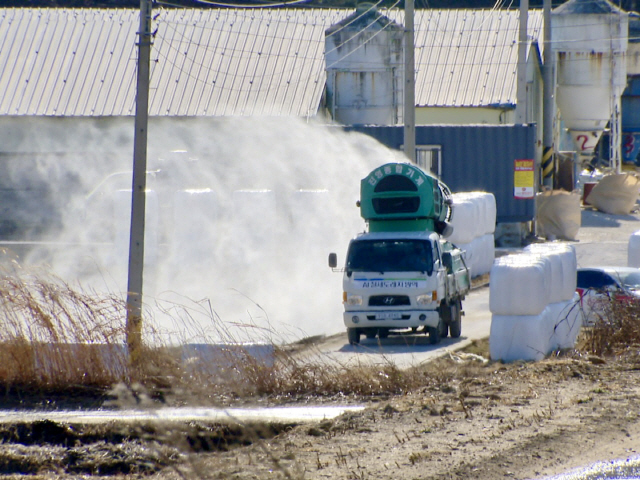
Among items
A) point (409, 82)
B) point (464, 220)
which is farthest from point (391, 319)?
point (464, 220)

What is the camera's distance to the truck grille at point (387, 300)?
50.1 ft

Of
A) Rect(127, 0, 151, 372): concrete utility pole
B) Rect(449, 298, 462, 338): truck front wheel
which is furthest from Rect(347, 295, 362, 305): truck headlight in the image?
Rect(127, 0, 151, 372): concrete utility pole

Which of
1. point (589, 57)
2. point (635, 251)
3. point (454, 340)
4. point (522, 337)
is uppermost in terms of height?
point (589, 57)

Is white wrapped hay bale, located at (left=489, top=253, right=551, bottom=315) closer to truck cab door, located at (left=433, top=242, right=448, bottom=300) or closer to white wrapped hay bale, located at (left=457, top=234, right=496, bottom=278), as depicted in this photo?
truck cab door, located at (left=433, top=242, right=448, bottom=300)

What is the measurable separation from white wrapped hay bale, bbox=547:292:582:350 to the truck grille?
9.42 feet

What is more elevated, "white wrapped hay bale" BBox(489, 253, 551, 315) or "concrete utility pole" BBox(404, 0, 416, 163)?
"concrete utility pole" BBox(404, 0, 416, 163)

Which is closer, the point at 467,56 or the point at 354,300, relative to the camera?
the point at 354,300

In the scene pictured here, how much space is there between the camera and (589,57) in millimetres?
40688

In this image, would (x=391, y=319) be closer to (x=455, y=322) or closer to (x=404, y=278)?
(x=404, y=278)

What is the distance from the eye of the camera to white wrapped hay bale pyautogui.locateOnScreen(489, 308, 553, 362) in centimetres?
1244

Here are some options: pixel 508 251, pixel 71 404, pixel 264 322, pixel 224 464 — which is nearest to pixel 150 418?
pixel 71 404

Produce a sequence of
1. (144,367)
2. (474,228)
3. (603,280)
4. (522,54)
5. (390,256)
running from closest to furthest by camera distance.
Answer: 1. (144,367)
2. (390,256)
3. (603,280)
4. (474,228)
5. (522,54)

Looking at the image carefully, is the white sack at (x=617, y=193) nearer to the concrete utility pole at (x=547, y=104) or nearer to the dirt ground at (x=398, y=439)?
the concrete utility pole at (x=547, y=104)

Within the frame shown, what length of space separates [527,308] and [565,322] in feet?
3.98
